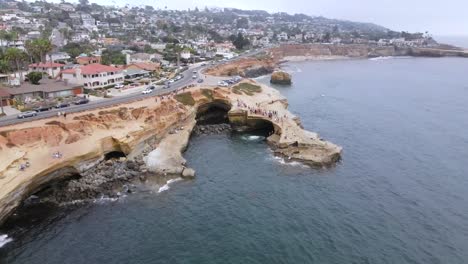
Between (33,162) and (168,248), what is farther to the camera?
(33,162)

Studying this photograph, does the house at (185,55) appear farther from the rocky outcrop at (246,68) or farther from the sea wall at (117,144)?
the sea wall at (117,144)

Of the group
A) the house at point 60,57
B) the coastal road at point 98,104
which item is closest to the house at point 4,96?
the coastal road at point 98,104

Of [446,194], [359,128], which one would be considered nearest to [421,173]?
[446,194]

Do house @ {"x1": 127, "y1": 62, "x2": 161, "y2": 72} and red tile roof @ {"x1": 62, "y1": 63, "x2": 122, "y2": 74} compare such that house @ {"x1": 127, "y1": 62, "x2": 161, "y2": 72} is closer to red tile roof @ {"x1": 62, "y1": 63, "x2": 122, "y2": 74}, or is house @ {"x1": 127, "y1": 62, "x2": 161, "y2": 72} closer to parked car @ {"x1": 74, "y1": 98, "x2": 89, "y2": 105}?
red tile roof @ {"x1": 62, "y1": 63, "x2": 122, "y2": 74}

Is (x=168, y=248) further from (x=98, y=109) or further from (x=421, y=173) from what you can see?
(x=421, y=173)

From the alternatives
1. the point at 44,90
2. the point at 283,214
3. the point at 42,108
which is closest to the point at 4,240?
the point at 283,214

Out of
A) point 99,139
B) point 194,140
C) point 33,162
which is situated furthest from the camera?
point 194,140
